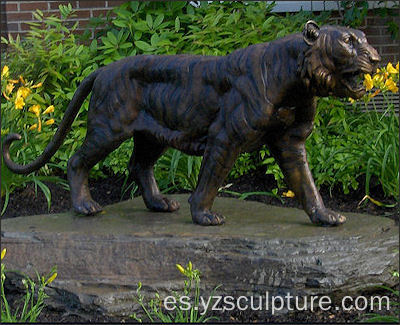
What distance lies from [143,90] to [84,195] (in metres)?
0.76

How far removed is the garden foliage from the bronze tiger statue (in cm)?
117

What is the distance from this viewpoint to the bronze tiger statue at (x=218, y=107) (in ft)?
11.3

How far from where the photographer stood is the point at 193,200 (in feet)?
12.7

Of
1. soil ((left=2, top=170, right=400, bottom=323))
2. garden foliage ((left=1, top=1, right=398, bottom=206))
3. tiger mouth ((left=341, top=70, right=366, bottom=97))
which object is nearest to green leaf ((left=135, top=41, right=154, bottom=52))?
garden foliage ((left=1, top=1, right=398, bottom=206))

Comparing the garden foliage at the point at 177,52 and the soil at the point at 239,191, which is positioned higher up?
the garden foliage at the point at 177,52

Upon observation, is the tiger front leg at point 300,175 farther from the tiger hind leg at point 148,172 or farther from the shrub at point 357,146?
the shrub at point 357,146

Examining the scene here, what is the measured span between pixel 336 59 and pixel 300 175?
74cm

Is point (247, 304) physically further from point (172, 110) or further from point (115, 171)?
point (115, 171)

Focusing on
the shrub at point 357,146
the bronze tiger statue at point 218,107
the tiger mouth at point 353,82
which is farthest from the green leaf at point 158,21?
the tiger mouth at point 353,82

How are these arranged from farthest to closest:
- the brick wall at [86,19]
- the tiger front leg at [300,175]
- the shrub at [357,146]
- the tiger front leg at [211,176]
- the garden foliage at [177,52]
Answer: the brick wall at [86,19] < the garden foliage at [177,52] < the shrub at [357,146] < the tiger front leg at [300,175] < the tiger front leg at [211,176]

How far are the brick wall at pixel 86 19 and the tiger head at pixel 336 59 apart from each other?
4.03m

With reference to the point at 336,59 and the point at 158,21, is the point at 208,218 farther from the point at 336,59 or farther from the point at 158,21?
the point at 158,21

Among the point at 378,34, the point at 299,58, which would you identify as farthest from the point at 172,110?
the point at 378,34

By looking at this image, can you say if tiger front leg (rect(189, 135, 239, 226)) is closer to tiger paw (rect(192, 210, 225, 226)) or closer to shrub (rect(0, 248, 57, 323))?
tiger paw (rect(192, 210, 225, 226))
